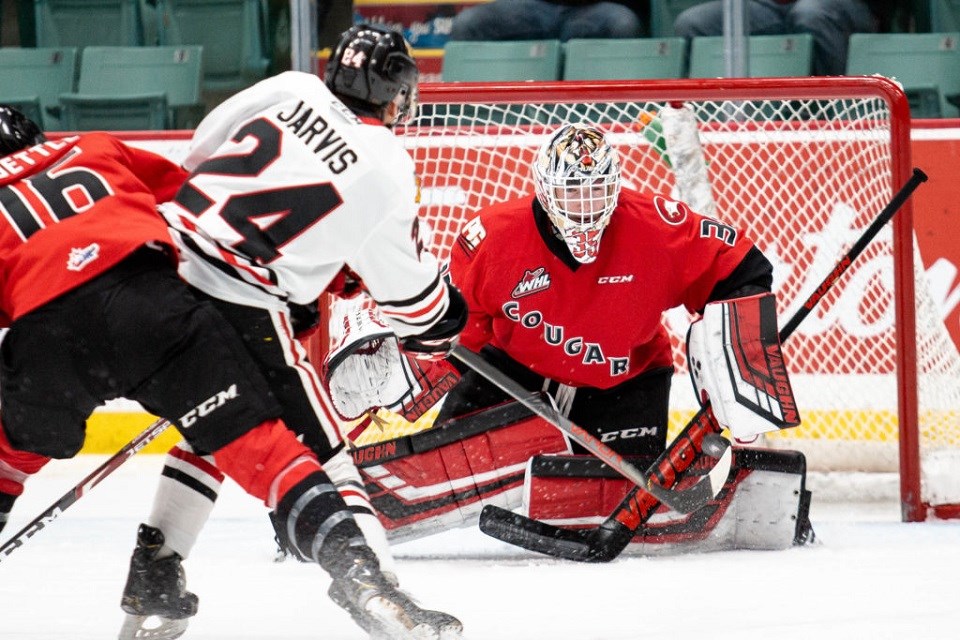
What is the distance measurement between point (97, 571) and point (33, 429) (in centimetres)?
97

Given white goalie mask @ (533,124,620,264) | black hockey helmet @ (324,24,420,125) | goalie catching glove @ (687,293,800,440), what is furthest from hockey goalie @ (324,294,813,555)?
black hockey helmet @ (324,24,420,125)

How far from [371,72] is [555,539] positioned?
45.1 inches

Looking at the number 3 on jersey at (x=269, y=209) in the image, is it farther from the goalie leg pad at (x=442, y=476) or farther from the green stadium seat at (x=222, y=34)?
the green stadium seat at (x=222, y=34)

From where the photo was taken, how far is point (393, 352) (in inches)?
Result: 111

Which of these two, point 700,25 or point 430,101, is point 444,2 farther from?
point 430,101

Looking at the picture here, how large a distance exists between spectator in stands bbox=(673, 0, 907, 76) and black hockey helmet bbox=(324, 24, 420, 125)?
105 inches

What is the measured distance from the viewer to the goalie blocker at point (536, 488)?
2.81 metres

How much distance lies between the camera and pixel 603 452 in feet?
9.07

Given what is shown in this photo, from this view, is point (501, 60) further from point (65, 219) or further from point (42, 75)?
point (65, 219)

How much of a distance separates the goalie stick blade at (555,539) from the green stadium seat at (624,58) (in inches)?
89.2

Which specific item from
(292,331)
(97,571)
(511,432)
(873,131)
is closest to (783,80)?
(873,131)

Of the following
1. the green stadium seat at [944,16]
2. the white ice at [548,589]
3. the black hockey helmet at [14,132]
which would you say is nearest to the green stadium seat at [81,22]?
the white ice at [548,589]

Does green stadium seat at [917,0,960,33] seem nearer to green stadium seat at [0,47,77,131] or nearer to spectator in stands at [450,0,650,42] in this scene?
spectator in stands at [450,0,650,42]

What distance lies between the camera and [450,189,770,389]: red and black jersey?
2.83m
